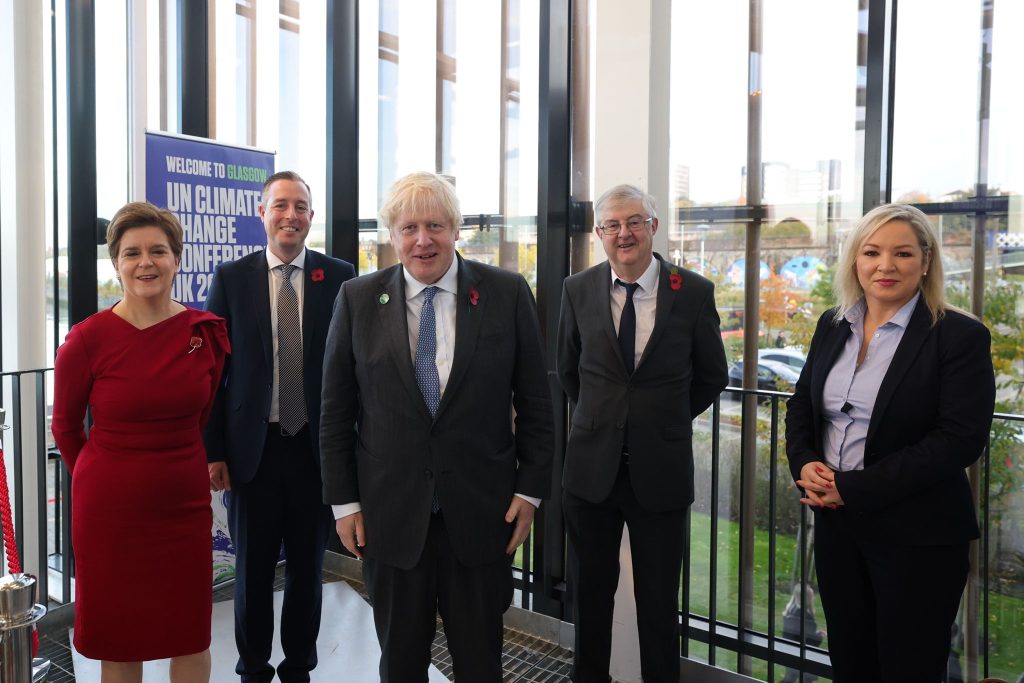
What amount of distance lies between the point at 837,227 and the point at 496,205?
157 centimetres

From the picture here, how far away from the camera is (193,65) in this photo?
14.8 feet

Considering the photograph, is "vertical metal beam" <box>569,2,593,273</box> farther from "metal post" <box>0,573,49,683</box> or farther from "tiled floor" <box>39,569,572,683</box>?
"metal post" <box>0,573,49,683</box>

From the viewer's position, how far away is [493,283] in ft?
6.80

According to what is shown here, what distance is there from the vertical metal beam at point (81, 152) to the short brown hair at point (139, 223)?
4.92 ft

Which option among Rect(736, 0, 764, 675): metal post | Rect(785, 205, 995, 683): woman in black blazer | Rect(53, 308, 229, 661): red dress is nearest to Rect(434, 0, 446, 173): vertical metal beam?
Rect(736, 0, 764, 675): metal post

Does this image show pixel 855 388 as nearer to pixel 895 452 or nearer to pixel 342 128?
pixel 895 452

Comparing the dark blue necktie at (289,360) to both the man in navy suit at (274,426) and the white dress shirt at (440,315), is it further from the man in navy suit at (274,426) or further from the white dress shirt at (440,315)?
the white dress shirt at (440,315)

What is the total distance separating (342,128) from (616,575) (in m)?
2.70

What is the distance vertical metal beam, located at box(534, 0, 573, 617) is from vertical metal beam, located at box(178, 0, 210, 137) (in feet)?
7.35

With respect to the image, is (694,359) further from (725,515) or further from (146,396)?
(146,396)

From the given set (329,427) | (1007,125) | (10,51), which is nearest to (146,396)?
(329,427)

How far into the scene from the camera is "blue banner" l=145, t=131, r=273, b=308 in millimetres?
3656

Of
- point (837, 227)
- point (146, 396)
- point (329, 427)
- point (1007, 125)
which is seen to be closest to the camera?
point (329, 427)

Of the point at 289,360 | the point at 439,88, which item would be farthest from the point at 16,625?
the point at 439,88
